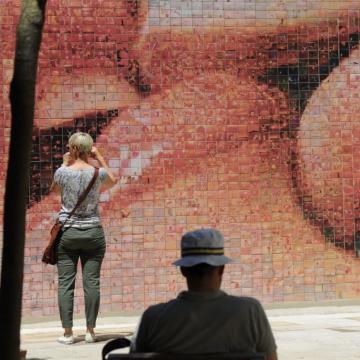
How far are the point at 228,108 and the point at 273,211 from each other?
116cm

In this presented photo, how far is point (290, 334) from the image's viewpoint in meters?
10.5

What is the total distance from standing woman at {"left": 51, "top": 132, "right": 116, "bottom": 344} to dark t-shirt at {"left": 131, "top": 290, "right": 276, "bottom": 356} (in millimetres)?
5156

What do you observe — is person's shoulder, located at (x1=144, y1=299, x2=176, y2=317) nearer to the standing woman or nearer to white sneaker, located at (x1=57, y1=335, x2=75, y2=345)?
the standing woman

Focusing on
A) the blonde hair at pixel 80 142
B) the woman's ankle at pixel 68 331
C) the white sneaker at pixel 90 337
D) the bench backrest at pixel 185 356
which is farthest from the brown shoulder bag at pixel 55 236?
the bench backrest at pixel 185 356

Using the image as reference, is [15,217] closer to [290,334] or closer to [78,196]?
[78,196]

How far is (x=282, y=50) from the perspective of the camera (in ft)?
41.6

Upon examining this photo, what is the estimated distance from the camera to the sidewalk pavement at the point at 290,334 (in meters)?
9.33

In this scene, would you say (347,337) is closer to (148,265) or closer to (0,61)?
(148,265)

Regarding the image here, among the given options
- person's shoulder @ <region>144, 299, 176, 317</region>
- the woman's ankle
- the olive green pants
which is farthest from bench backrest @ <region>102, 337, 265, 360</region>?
the woman's ankle

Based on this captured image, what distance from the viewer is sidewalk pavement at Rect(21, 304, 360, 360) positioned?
9.33m

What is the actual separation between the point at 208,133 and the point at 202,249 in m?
7.52

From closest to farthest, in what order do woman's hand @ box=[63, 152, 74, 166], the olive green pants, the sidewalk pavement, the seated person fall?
1. the seated person
2. the sidewalk pavement
3. the olive green pants
4. woman's hand @ box=[63, 152, 74, 166]

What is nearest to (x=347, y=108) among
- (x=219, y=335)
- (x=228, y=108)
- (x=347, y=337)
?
(x=228, y=108)

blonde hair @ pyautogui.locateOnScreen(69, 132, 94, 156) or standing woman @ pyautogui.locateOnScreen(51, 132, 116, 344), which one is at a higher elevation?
blonde hair @ pyautogui.locateOnScreen(69, 132, 94, 156)
